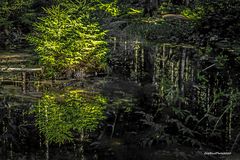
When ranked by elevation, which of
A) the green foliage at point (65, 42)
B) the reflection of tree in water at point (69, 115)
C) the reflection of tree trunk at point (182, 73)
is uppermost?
the green foliage at point (65, 42)

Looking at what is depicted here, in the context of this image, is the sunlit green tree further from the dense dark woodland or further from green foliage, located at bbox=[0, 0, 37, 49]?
green foliage, located at bbox=[0, 0, 37, 49]

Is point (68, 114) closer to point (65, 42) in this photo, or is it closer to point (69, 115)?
point (69, 115)

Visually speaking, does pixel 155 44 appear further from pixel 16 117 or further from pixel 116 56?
pixel 16 117

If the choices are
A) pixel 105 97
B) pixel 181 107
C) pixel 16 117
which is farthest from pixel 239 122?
pixel 16 117

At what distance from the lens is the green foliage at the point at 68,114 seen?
5.89 meters

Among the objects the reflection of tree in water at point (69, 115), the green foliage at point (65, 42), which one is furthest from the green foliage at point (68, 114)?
the green foliage at point (65, 42)

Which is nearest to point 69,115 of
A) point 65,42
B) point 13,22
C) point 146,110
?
point 146,110

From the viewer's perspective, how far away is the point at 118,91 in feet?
28.0

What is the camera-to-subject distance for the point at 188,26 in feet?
55.3

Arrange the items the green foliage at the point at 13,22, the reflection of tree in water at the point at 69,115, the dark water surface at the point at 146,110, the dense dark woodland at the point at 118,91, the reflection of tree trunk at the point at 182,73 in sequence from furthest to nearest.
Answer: the green foliage at the point at 13,22, the reflection of tree trunk at the point at 182,73, the reflection of tree in water at the point at 69,115, the dense dark woodland at the point at 118,91, the dark water surface at the point at 146,110

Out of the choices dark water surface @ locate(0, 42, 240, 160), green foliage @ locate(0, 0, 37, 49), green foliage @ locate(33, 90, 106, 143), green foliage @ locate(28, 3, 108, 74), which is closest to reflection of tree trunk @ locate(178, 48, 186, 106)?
dark water surface @ locate(0, 42, 240, 160)

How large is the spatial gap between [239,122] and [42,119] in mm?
3620

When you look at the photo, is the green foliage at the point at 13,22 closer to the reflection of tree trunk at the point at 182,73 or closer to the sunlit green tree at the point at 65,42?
the sunlit green tree at the point at 65,42

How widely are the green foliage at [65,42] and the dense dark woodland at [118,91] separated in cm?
3
